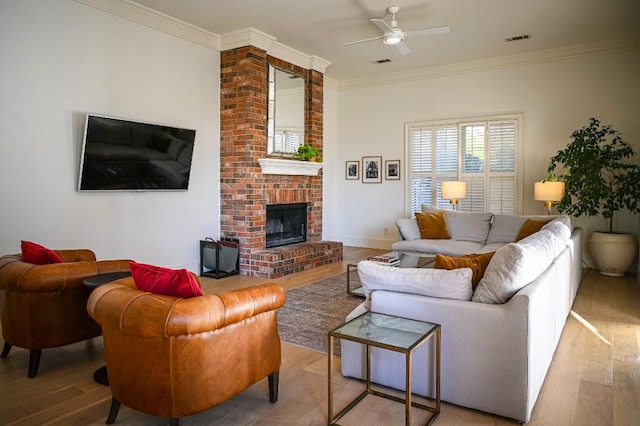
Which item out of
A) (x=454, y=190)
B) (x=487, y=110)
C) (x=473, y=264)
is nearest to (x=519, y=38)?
(x=487, y=110)

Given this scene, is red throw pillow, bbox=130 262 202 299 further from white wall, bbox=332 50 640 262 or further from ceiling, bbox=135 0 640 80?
white wall, bbox=332 50 640 262

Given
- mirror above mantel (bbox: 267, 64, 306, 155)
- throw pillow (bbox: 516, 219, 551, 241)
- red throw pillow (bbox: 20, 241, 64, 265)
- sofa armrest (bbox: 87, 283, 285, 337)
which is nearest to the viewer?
sofa armrest (bbox: 87, 283, 285, 337)

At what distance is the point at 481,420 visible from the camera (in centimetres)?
235

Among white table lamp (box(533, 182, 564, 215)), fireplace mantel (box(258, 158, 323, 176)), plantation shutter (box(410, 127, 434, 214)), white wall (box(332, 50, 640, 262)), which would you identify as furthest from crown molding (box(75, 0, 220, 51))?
white table lamp (box(533, 182, 564, 215))

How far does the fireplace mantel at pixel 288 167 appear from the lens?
619cm

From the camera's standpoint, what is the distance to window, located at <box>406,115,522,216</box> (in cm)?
691

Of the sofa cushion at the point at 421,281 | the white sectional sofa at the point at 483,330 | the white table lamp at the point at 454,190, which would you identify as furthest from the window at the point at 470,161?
the sofa cushion at the point at 421,281

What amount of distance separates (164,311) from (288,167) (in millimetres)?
4728

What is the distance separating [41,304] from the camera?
9.25 feet

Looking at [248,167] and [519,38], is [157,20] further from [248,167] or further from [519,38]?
[519,38]

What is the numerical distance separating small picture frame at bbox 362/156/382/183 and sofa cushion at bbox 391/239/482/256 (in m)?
2.38

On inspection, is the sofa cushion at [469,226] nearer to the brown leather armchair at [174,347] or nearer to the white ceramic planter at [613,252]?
the white ceramic planter at [613,252]

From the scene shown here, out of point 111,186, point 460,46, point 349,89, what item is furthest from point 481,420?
point 349,89

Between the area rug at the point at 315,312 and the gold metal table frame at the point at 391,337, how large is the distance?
35.6 inches
